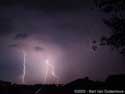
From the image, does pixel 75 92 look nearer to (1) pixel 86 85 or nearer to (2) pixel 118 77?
(1) pixel 86 85

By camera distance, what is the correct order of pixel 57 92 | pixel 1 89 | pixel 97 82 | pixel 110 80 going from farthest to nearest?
pixel 1 89 < pixel 110 80 < pixel 97 82 < pixel 57 92

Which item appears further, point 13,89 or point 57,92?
point 13,89

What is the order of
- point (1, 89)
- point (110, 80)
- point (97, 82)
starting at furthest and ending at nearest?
point (1, 89)
point (110, 80)
point (97, 82)

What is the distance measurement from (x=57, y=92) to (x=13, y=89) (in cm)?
797

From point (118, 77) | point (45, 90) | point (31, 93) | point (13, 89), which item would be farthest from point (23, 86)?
point (118, 77)

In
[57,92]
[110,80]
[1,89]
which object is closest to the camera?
[57,92]

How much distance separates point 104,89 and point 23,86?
10302 mm

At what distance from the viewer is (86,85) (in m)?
26.1

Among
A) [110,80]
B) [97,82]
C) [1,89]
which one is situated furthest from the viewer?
[1,89]

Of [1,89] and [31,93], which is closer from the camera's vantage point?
[31,93]

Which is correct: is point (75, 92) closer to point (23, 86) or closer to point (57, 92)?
point (57, 92)

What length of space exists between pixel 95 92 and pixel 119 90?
2.31 m

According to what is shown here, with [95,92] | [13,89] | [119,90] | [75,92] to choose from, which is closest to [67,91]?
[75,92]

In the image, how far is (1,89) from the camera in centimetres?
3131
